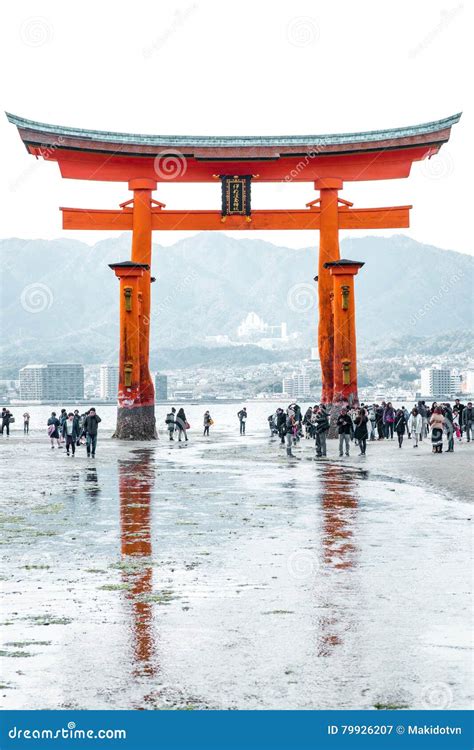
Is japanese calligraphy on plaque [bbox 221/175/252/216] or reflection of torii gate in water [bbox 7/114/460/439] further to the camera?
japanese calligraphy on plaque [bbox 221/175/252/216]

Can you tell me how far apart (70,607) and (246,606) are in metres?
1.45

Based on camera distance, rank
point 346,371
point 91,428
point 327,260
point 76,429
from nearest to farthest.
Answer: point 91,428
point 76,429
point 346,371
point 327,260

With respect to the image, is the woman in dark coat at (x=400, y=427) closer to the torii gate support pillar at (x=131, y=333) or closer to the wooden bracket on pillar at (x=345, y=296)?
the wooden bracket on pillar at (x=345, y=296)

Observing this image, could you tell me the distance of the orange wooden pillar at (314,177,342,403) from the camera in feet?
105

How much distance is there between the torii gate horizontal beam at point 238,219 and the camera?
32.0 metres

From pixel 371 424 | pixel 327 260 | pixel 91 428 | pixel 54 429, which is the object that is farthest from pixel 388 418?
pixel 91 428

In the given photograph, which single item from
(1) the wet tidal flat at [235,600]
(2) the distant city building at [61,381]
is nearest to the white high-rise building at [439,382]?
(2) the distant city building at [61,381]

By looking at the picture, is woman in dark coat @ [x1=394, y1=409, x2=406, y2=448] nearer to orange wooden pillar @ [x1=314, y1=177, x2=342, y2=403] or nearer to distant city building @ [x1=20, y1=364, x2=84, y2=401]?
orange wooden pillar @ [x1=314, y1=177, x2=342, y2=403]

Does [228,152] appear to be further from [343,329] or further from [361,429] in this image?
[361,429]

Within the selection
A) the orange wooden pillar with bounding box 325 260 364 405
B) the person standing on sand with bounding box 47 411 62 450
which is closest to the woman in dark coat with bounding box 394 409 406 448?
the orange wooden pillar with bounding box 325 260 364 405

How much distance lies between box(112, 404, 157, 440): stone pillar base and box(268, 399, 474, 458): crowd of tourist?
183 inches

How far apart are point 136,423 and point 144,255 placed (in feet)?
19.8

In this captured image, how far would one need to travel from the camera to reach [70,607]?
7.45m

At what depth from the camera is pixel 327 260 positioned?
3241 cm
